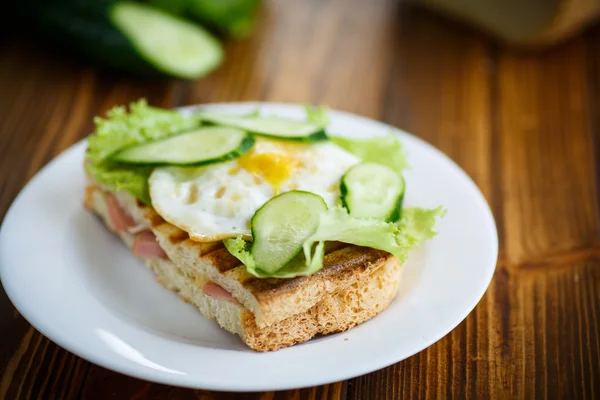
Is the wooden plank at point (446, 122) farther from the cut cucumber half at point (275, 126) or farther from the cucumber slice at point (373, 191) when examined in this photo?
the cut cucumber half at point (275, 126)

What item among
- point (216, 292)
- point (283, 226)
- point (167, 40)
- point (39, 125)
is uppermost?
point (167, 40)

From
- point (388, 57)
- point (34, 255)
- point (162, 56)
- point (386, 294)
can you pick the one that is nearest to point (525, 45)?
point (388, 57)

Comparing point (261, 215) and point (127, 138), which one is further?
point (127, 138)

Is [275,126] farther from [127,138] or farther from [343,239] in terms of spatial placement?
[343,239]

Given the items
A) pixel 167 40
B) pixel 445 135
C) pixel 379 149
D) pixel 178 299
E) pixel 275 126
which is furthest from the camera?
pixel 167 40

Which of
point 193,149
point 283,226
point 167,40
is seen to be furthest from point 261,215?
point 167,40

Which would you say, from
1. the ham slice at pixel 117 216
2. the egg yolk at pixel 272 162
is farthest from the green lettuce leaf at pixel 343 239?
the ham slice at pixel 117 216

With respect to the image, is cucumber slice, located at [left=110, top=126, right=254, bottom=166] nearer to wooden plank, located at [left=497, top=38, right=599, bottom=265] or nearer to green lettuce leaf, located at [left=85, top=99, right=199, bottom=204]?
green lettuce leaf, located at [left=85, top=99, right=199, bottom=204]
